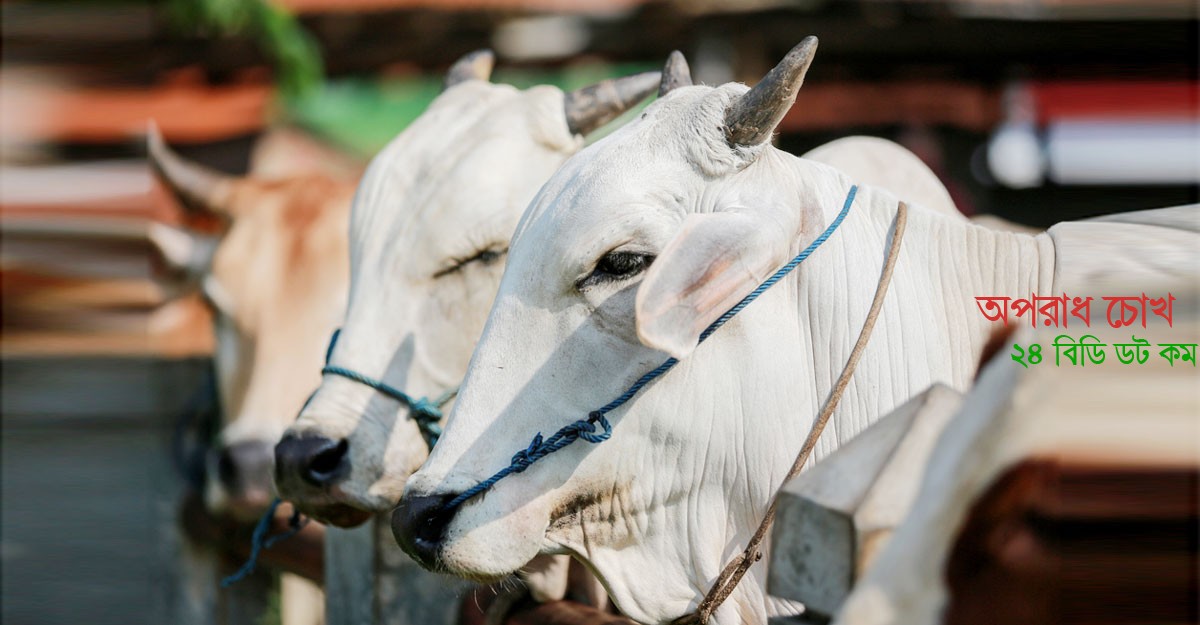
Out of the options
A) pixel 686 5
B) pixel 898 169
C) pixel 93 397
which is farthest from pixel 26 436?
pixel 898 169

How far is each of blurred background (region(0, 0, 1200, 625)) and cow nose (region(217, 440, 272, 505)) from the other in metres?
1.43

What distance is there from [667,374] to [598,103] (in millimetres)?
1246

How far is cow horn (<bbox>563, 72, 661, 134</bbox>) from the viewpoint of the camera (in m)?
2.77

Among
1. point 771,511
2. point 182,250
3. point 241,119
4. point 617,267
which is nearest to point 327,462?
point 617,267

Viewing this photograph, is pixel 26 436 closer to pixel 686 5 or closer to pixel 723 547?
pixel 686 5

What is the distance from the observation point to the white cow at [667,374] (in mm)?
1701

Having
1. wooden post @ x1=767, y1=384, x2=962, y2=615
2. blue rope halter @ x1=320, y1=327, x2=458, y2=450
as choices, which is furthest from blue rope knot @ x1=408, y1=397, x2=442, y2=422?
wooden post @ x1=767, y1=384, x2=962, y2=615

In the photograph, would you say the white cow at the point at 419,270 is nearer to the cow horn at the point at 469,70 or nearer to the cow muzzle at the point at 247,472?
the cow horn at the point at 469,70

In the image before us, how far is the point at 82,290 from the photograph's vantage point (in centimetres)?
526

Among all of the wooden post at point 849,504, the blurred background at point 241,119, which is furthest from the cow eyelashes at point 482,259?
the blurred background at point 241,119

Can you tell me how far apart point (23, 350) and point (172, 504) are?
43.1 inches

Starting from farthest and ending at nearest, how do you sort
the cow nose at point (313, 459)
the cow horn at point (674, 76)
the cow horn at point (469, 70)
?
the cow horn at point (469, 70), the cow nose at point (313, 459), the cow horn at point (674, 76)

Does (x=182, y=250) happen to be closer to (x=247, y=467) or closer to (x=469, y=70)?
(x=247, y=467)

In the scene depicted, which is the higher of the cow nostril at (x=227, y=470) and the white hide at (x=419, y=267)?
the white hide at (x=419, y=267)
